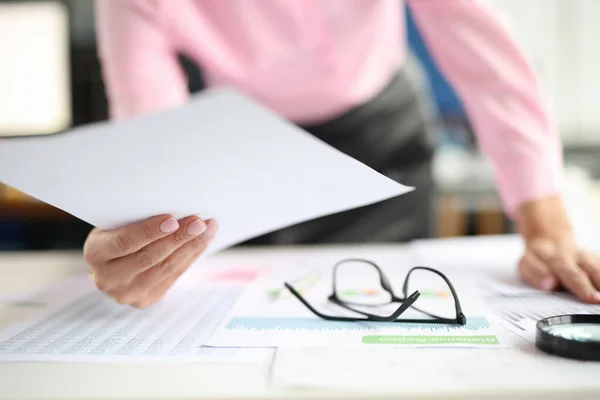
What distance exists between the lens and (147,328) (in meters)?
0.49

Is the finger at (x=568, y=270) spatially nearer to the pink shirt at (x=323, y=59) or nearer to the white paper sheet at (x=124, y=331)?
the pink shirt at (x=323, y=59)

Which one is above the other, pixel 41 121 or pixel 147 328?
pixel 41 121

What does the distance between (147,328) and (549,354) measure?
1.14ft

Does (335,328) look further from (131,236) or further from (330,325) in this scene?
(131,236)

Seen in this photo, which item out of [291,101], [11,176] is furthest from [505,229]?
[11,176]

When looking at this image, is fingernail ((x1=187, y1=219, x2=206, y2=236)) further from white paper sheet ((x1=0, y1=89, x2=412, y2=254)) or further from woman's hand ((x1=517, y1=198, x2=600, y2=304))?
woman's hand ((x1=517, y1=198, x2=600, y2=304))

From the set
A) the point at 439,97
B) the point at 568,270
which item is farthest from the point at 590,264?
the point at 439,97

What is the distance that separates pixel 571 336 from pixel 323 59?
0.67 m

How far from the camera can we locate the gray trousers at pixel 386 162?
1.08 m

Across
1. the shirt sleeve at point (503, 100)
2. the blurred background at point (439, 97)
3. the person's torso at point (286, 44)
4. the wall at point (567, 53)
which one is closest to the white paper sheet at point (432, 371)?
the shirt sleeve at point (503, 100)

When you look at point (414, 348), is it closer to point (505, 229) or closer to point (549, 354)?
point (549, 354)

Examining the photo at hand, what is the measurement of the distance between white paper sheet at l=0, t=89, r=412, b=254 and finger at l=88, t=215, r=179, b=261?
1 centimetres

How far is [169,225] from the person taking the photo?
1.54 ft

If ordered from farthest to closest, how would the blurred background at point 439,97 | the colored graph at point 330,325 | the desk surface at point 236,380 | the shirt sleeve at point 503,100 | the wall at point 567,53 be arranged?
the wall at point 567,53 < the blurred background at point 439,97 < the shirt sleeve at point 503,100 < the colored graph at point 330,325 < the desk surface at point 236,380
